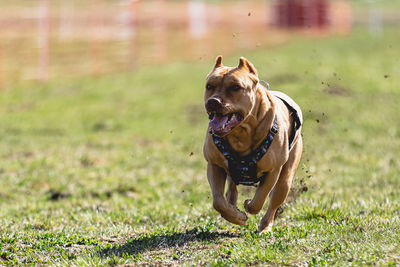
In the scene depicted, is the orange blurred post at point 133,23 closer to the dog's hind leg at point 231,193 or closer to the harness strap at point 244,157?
the dog's hind leg at point 231,193

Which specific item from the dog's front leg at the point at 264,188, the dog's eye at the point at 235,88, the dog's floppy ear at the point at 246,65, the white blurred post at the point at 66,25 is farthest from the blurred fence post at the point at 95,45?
the dog's eye at the point at 235,88

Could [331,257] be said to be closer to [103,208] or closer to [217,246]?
[217,246]

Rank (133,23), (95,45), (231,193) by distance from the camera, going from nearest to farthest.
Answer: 1. (231,193)
2. (133,23)
3. (95,45)

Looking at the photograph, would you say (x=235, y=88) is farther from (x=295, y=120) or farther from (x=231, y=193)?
(x=231, y=193)

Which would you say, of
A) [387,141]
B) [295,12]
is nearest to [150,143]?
[387,141]

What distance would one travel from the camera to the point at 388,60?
83.9ft

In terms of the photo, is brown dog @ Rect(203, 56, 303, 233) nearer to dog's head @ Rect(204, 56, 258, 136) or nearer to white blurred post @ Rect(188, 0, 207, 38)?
dog's head @ Rect(204, 56, 258, 136)

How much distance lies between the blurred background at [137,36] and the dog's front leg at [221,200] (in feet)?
62.1

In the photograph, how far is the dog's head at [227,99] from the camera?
5.59 m

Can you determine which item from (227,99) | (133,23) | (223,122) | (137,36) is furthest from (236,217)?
(137,36)

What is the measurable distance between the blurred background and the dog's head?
19257 millimetres

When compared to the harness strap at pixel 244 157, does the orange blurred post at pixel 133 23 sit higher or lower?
lower

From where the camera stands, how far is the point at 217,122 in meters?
5.66

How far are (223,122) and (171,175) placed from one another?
6232 mm
